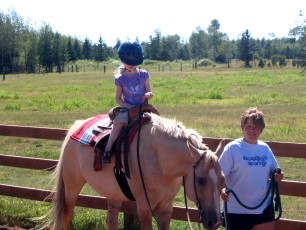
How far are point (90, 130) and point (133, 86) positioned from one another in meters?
0.77

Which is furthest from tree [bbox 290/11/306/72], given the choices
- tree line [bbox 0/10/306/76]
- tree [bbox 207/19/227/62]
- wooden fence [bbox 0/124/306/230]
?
wooden fence [bbox 0/124/306/230]

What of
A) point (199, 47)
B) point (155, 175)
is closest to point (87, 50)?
point (199, 47)

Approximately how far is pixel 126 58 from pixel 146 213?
147 centimetres

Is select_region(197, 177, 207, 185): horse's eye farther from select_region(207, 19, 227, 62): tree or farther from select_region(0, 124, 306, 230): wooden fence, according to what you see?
select_region(207, 19, 227, 62): tree

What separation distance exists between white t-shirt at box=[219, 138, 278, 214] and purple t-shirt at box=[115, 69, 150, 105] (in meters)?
1.19

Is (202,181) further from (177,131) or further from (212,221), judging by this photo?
(177,131)

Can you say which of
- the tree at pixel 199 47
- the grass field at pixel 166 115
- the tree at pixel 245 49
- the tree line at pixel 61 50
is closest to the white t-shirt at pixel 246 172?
the grass field at pixel 166 115

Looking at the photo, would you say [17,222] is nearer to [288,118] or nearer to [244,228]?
[244,228]

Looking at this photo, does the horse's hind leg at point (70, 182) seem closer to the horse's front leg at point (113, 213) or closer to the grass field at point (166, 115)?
the horse's front leg at point (113, 213)

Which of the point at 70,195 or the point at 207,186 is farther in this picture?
the point at 70,195

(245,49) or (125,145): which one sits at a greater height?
(245,49)

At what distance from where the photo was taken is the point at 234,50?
118 meters

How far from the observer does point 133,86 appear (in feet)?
16.4

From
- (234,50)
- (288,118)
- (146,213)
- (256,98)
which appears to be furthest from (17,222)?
(234,50)
